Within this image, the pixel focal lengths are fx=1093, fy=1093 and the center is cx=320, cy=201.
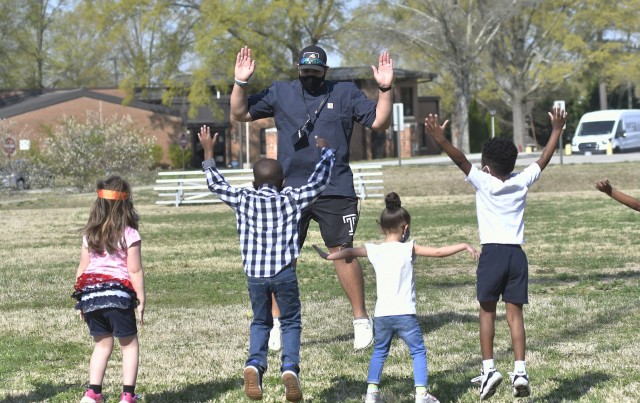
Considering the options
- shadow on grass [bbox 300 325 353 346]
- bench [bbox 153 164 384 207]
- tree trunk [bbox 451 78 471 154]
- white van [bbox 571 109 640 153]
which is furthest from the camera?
tree trunk [bbox 451 78 471 154]

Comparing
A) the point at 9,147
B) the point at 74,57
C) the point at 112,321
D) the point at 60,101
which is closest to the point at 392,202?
the point at 112,321

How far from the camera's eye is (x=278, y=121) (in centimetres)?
804

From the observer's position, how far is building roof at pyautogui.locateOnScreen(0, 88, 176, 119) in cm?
6378

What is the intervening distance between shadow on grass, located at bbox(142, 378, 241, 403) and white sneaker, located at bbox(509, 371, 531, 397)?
1.88 meters

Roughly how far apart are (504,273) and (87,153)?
1479 inches

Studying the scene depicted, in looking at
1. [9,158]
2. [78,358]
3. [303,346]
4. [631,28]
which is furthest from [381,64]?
[631,28]

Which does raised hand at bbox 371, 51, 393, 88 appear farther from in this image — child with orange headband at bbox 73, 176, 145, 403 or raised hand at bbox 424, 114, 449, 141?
child with orange headband at bbox 73, 176, 145, 403

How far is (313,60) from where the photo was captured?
7812 mm

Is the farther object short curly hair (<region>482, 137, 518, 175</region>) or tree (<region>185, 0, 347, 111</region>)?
tree (<region>185, 0, 347, 111</region>)

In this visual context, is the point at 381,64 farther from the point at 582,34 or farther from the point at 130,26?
the point at 130,26

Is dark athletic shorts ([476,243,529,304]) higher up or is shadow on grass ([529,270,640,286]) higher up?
dark athletic shorts ([476,243,529,304])

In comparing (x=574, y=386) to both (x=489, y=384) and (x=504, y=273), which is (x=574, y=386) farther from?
(x=504, y=273)

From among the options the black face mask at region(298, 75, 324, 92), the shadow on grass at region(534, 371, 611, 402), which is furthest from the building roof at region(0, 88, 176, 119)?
the shadow on grass at region(534, 371, 611, 402)

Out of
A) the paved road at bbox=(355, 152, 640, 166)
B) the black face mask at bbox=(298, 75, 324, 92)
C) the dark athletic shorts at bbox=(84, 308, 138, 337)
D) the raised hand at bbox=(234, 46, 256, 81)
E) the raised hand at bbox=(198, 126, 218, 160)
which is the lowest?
the paved road at bbox=(355, 152, 640, 166)
